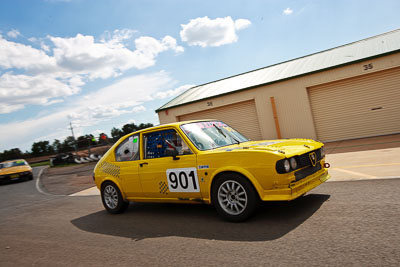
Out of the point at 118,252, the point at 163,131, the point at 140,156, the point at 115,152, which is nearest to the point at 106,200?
the point at 115,152

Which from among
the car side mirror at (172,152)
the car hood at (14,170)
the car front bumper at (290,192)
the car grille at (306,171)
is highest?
the car hood at (14,170)

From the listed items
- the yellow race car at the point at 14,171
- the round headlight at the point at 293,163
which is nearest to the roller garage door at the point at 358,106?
the round headlight at the point at 293,163

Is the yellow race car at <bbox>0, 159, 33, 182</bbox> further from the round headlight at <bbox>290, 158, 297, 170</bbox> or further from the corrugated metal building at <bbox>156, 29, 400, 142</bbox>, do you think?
the round headlight at <bbox>290, 158, 297, 170</bbox>

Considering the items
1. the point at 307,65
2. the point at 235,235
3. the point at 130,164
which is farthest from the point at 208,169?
the point at 307,65

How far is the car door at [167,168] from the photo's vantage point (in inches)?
201

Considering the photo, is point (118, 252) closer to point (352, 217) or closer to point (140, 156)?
point (140, 156)

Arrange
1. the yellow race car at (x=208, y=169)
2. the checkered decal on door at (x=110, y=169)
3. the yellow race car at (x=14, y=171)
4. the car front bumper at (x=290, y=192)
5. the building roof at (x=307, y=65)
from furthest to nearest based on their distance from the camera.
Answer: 1. the yellow race car at (x=14, y=171)
2. the building roof at (x=307, y=65)
3. the checkered decal on door at (x=110, y=169)
4. the yellow race car at (x=208, y=169)
5. the car front bumper at (x=290, y=192)

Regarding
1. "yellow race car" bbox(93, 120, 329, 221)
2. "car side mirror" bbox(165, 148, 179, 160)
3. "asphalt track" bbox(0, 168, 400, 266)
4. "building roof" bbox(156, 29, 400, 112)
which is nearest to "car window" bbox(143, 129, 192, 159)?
"yellow race car" bbox(93, 120, 329, 221)

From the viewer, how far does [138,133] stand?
6188 mm

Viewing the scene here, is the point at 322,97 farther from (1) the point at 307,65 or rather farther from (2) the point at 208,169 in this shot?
(2) the point at 208,169

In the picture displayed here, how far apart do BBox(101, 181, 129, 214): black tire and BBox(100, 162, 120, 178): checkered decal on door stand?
233mm

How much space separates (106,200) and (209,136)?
2.86 metres

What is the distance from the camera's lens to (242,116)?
16922mm

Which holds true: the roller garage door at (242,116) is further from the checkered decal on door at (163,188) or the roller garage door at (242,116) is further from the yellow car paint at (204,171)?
the checkered decal on door at (163,188)
